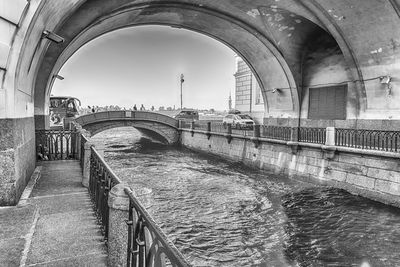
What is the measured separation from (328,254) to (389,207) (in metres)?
4.51

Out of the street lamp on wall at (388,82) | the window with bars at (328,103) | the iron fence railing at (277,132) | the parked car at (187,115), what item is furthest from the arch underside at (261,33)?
the parked car at (187,115)

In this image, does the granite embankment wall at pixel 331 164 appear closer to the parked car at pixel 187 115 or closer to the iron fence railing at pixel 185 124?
the iron fence railing at pixel 185 124

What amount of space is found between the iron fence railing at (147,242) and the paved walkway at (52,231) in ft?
3.18

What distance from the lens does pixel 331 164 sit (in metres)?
12.5

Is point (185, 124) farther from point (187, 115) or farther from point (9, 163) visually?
point (9, 163)

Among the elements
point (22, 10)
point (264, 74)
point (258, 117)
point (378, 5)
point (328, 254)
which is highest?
point (378, 5)

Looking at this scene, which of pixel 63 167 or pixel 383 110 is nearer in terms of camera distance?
pixel 63 167

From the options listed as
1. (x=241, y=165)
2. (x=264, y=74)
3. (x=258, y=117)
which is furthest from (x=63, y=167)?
(x=258, y=117)

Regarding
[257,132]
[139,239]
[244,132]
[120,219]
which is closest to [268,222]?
[120,219]

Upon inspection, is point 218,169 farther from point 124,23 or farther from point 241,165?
point 124,23

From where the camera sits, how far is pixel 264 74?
70.8 feet

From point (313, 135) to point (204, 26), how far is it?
10.5 metres

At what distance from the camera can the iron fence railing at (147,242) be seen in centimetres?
178

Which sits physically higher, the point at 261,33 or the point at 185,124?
the point at 261,33
